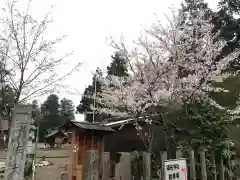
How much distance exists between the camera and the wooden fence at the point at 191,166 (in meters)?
5.66

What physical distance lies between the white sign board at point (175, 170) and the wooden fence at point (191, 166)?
93 centimetres

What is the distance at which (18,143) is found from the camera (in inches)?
199

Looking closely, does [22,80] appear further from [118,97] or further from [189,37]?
[189,37]

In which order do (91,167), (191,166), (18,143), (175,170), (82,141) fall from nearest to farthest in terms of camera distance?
(91,167) < (175,170) < (18,143) < (191,166) < (82,141)

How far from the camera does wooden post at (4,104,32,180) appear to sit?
4910mm

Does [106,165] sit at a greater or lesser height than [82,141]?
lesser

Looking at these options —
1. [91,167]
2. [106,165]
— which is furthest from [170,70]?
[106,165]

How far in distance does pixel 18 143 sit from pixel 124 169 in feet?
19.6

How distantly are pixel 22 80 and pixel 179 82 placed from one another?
4848 mm

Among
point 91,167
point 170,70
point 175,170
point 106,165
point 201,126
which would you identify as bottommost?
point 106,165

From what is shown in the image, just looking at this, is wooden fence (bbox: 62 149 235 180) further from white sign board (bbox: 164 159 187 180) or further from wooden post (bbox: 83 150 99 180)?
white sign board (bbox: 164 159 187 180)

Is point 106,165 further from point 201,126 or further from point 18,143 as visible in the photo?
point 18,143

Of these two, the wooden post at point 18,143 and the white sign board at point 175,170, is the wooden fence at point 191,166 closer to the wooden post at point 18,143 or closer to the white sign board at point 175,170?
the white sign board at point 175,170

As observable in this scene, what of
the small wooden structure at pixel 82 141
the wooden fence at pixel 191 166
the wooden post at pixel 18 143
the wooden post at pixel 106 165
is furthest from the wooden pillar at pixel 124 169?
the wooden post at pixel 18 143
